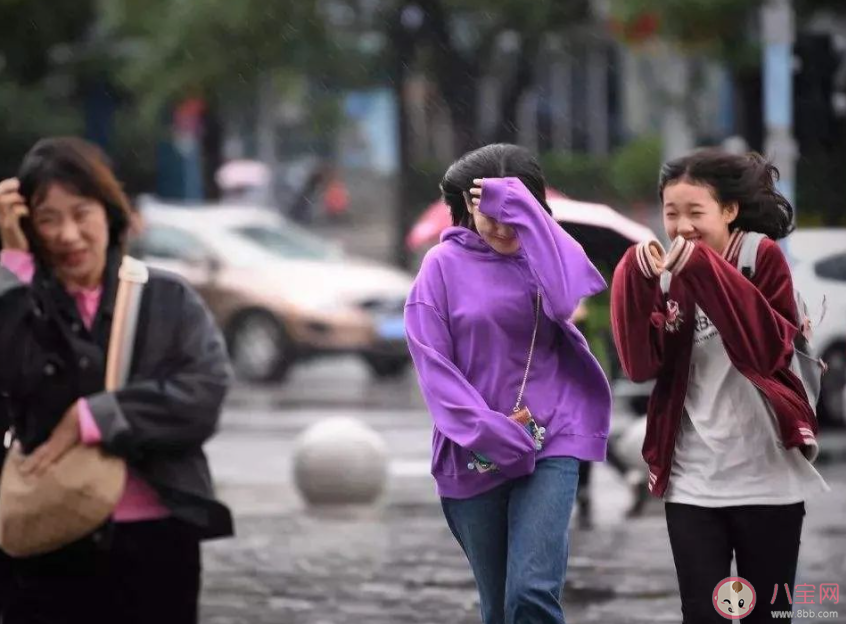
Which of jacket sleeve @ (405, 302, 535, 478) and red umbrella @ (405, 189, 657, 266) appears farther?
red umbrella @ (405, 189, 657, 266)

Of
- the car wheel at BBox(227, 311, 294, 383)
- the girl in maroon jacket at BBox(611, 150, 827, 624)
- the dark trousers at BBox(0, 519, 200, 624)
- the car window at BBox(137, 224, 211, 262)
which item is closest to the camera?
the dark trousers at BBox(0, 519, 200, 624)

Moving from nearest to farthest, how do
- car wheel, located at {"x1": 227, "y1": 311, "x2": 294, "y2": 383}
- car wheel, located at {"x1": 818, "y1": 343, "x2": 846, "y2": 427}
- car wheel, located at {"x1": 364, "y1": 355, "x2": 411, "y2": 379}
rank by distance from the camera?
car wheel, located at {"x1": 818, "y1": 343, "x2": 846, "y2": 427} → car wheel, located at {"x1": 227, "y1": 311, "x2": 294, "y2": 383} → car wheel, located at {"x1": 364, "y1": 355, "x2": 411, "y2": 379}

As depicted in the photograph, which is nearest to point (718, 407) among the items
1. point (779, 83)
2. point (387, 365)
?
point (779, 83)

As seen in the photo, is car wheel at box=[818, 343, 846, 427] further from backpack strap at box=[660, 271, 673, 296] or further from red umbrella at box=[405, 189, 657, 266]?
backpack strap at box=[660, 271, 673, 296]

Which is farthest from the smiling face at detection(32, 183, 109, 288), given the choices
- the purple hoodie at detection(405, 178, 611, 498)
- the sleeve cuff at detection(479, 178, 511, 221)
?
the sleeve cuff at detection(479, 178, 511, 221)

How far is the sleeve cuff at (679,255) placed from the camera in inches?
205

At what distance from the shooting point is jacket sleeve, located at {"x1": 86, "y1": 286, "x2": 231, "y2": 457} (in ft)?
14.9

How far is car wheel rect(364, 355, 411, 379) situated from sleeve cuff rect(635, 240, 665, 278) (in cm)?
1776

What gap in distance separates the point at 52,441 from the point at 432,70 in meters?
25.4

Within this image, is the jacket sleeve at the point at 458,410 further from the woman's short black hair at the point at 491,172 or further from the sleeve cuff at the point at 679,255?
the sleeve cuff at the point at 679,255

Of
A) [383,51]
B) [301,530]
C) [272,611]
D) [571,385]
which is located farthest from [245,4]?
[571,385]

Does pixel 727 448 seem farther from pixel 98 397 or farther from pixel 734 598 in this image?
pixel 98 397

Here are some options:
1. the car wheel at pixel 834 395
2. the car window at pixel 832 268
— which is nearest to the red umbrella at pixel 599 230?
the car window at pixel 832 268

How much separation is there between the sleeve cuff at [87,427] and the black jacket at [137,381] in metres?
0.01
